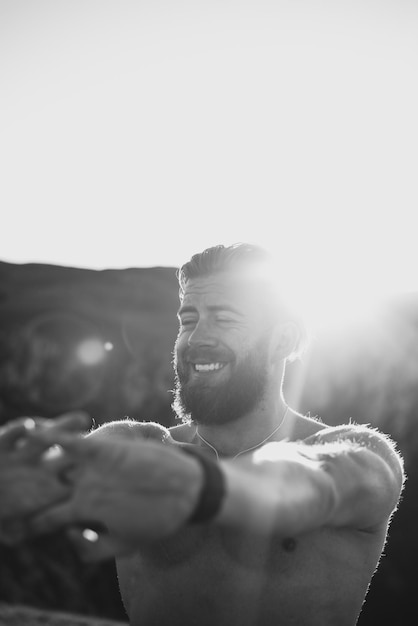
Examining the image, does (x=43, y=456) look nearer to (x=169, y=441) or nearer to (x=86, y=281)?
(x=169, y=441)

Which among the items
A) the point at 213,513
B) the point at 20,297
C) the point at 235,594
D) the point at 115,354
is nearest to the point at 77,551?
the point at 213,513

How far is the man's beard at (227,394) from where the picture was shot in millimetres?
3080

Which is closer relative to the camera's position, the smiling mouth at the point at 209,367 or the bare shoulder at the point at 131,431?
the bare shoulder at the point at 131,431

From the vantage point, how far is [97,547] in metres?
1.44

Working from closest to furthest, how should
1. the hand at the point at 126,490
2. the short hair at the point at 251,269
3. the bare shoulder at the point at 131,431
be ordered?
the hand at the point at 126,490 < the bare shoulder at the point at 131,431 < the short hair at the point at 251,269

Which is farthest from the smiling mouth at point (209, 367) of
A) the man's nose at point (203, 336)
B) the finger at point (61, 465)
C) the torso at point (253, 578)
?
the finger at point (61, 465)

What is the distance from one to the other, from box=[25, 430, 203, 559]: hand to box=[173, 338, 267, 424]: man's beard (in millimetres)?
1639

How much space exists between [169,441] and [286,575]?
1.00 meters

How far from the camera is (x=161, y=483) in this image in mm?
1382

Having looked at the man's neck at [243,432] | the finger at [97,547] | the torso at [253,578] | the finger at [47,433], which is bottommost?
the torso at [253,578]

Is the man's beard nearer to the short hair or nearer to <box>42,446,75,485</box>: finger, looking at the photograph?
the short hair

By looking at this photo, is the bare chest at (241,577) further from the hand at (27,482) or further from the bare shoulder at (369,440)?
the hand at (27,482)

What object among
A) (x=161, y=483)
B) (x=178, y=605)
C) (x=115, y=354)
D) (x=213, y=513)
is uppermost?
(x=161, y=483)

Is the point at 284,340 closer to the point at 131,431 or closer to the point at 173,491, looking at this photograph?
the point at 131,431
